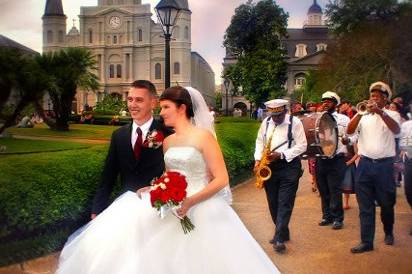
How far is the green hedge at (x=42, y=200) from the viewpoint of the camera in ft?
20.4

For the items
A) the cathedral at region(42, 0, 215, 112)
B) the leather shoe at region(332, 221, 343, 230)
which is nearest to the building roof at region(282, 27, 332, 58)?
the cathedral at region(42, 0, 215, 112)

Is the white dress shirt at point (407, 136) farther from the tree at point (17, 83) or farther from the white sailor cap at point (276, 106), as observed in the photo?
the tree at point (17, 83)

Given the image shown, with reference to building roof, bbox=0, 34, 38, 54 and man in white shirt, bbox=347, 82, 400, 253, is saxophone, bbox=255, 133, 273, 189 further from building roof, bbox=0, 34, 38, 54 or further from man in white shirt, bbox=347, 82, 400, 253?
building roof, bbox=0, 34, 38, 54

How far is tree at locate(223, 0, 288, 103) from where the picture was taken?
57.2 metres

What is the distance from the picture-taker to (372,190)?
7.33 meters

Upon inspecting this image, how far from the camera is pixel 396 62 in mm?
29031

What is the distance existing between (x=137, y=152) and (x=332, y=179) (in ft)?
16.5

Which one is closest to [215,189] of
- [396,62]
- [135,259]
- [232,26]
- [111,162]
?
[135,259]

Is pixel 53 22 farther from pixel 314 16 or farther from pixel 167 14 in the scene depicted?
pixel 314 16

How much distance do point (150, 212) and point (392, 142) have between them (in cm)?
425

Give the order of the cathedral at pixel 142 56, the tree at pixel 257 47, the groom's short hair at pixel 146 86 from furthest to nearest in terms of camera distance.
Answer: the cathedral at pixel 142 56 < the tree at pixel 257 47 < the groom's short hair at pixel 146 86

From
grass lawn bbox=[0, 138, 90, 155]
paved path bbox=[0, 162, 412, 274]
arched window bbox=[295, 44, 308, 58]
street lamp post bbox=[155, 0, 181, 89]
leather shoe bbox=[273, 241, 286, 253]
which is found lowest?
paved path bbox=[0, 162, 412, 274]

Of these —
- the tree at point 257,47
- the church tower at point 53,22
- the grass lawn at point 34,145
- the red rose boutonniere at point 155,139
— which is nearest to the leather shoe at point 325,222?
the red rose boutonniere at point 155,139

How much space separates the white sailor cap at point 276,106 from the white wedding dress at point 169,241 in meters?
3.37
